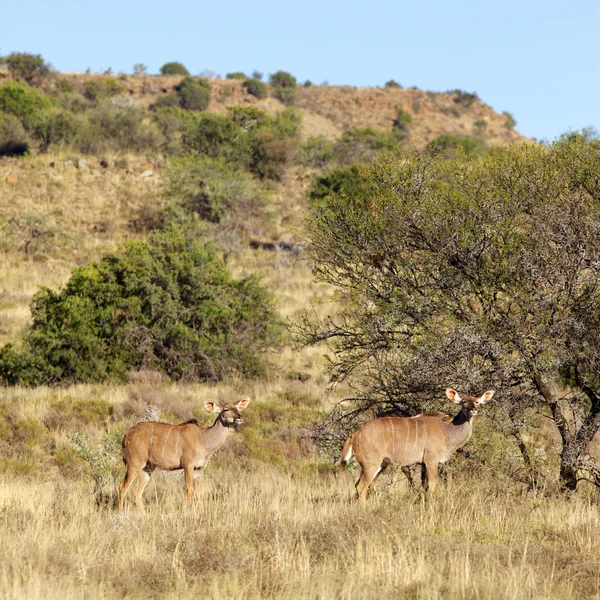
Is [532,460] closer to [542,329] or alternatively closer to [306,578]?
[542,329]

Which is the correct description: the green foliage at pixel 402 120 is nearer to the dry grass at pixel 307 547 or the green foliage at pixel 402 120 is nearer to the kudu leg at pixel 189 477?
the kudu leg at pixel 189 477

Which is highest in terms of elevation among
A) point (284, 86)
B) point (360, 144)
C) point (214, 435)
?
point (284, 86)

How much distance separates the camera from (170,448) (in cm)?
1151

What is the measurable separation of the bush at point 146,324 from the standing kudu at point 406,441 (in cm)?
1397

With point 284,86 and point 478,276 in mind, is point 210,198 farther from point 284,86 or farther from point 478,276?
point 284,86

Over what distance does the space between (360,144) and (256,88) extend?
32.2 meters

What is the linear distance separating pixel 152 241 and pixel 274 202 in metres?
22.7

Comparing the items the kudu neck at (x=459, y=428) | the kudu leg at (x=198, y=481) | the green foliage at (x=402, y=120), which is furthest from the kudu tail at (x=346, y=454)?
the green foliage at (x=402, y=120)

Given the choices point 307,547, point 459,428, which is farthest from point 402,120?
point 307,547

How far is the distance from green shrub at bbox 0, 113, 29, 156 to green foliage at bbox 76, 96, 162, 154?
3221mm

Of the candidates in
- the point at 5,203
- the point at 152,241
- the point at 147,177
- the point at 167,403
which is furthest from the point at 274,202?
the point at 167,403

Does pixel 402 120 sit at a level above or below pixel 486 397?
above

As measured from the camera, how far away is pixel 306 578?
25.8 ft

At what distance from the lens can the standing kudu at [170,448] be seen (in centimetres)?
1141
